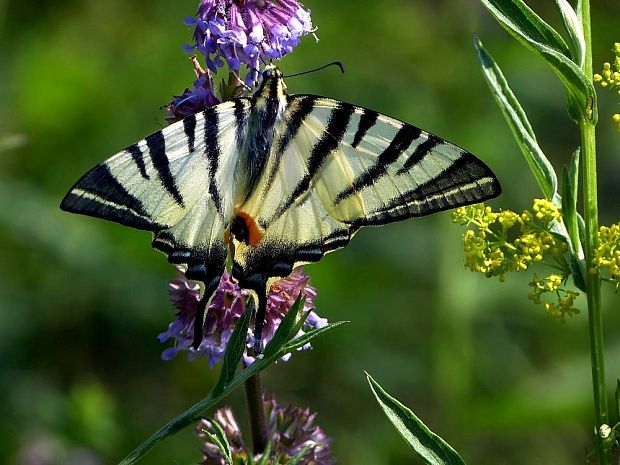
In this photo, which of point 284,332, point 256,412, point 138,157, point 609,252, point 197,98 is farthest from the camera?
point 197,98

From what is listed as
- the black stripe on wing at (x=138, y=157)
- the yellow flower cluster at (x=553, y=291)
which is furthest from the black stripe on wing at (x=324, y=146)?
the yellow flower cluster at (x=553, y=291)

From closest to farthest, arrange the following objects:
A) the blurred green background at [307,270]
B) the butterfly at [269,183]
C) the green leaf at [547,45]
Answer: the green leaf at [547,45] → the butterfly at [269,183] → the blurred green background at [307,270]

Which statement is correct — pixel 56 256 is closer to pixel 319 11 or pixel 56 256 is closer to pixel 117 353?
pixel 117 353

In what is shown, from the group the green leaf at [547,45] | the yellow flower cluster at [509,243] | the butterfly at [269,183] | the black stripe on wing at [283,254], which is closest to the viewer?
the green leaf at [547,45]

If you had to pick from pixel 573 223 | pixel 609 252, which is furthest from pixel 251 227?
pixel 609 252

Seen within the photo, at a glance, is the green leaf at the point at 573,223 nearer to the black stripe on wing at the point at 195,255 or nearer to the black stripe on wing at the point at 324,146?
the black stripe on wing at the point at 324,146

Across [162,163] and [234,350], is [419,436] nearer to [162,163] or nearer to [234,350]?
[234,350]
